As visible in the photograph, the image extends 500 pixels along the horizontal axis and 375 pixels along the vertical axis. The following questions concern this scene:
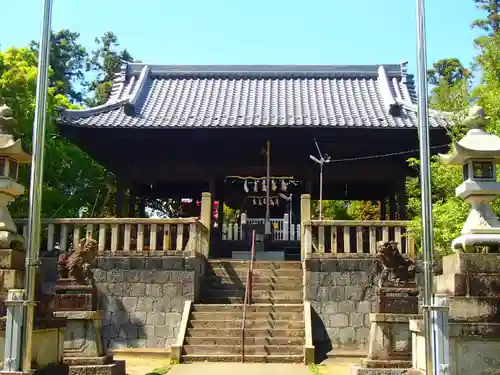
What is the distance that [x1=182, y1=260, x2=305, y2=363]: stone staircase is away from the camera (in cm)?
1152

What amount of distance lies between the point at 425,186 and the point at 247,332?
6251 millimetres

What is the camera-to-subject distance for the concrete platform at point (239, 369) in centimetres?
997

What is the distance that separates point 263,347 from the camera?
11.5m

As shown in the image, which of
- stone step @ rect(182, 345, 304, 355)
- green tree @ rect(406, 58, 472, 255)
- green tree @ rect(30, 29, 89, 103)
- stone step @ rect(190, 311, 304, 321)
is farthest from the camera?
green tree @ rect(30, 29, 89, 103)

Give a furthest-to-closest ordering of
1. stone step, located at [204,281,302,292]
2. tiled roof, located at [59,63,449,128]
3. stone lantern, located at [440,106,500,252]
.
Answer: tiled roof, located at [59,63,449,128], stone step, located at [204,281,302,292], stone lantern, located at [440,106,500,252]

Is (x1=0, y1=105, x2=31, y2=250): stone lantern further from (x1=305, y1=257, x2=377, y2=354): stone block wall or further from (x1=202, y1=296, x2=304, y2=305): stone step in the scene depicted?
(x1=305, y1=257, x2=377, y2=354): stone block wall

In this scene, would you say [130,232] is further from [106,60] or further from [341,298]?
[106,60]

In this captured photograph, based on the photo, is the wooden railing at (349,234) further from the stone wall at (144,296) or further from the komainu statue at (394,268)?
the komainu statue at (394,268)

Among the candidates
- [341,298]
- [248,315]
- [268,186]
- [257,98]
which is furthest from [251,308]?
Result: [257,98]

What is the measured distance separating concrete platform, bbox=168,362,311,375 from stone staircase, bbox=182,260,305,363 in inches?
14.8

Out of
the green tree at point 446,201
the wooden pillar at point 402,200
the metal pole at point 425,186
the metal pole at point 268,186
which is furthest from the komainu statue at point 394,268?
the metal pole at point 268,186

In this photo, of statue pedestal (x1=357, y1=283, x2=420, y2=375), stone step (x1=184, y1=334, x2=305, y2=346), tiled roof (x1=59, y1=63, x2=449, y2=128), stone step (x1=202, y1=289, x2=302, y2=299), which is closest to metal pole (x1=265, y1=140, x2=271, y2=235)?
tiled roof (x1=59, y1=63, x2=449, y2=128)

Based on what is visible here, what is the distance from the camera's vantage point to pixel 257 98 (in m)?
20.1

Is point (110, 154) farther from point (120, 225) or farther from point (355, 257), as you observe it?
point (355, 257)
